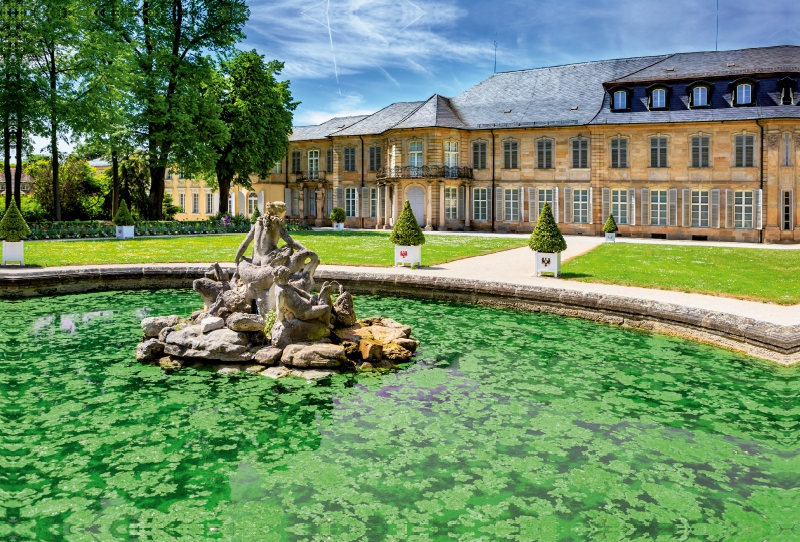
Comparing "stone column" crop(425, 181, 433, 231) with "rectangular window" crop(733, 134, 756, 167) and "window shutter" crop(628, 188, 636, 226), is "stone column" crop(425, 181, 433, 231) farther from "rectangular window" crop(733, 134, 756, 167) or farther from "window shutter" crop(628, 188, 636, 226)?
"rectangular window" crop(733, 134, 756, 167)

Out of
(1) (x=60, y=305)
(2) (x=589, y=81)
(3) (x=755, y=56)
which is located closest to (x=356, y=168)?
(2) (x=589, y=81)

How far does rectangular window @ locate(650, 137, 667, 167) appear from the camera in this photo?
37188 millimetres

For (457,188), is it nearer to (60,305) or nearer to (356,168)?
(356,168)

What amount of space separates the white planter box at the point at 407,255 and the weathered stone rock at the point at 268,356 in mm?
9779

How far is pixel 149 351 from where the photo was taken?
10.0m

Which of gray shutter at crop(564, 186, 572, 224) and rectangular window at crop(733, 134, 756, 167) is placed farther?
gray shutter at crop(564, 186, 572, 224)

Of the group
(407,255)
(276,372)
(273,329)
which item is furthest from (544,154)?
(276,372)

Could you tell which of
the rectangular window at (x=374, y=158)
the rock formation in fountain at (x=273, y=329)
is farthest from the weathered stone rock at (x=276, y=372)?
the rectangular window at (x=374, y=158)

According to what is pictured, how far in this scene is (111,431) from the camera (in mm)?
7219

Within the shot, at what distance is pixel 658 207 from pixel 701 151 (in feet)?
12.5

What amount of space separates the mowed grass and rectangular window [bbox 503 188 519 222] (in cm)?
1054

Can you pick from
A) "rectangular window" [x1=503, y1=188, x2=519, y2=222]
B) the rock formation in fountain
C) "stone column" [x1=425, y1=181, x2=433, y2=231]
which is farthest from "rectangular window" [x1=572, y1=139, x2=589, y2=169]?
the rock formation in fountain

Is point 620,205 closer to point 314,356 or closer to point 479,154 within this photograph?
point 479,154

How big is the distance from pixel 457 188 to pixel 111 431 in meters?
37.5
